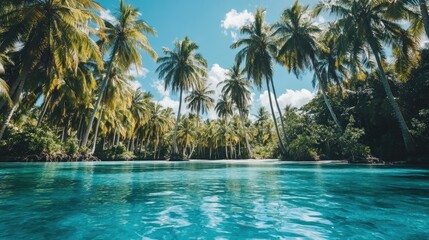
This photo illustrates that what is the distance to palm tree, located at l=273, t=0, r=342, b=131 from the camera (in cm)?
2295

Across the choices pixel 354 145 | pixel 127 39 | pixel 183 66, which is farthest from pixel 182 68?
pixel 354 145

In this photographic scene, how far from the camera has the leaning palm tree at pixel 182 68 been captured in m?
31.9

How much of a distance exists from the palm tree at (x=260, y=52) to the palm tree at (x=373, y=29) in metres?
9.21

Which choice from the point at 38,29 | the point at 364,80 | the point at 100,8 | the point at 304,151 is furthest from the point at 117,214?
the point at 364,80

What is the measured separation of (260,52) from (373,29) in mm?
11182

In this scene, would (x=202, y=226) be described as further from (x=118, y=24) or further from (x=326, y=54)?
(x=326, y=54)

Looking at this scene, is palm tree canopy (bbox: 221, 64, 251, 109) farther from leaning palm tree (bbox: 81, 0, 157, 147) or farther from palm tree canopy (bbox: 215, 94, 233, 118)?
leaning palm tree (bbox: 81, 0, 157, 147)

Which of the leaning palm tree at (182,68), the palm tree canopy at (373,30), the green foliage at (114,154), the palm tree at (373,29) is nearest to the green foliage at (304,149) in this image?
the palm tree at (373,29)

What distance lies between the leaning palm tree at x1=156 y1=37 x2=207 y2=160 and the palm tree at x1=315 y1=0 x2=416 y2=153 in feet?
60.1

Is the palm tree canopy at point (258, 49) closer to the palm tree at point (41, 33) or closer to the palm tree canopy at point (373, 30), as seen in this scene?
the palm tree canopy at point (373, 30)

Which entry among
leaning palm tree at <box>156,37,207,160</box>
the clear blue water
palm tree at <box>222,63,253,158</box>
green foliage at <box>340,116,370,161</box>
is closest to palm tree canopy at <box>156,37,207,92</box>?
→ leaning palm tree at <box>156,37,207,160</box>

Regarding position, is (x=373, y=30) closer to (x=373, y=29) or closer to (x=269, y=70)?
(x=373, y=29)

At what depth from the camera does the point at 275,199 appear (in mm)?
5402

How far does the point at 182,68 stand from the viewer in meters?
31.8
